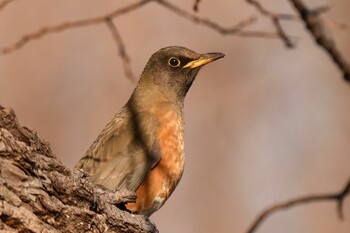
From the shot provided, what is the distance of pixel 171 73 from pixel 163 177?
139 centimetres

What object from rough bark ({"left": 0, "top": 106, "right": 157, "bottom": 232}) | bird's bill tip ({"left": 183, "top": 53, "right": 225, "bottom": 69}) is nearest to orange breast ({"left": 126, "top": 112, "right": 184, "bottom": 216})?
bird's bill tip ({"left": 183, "top": 53, "right": 225, "bottom": 69})

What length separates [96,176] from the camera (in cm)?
626

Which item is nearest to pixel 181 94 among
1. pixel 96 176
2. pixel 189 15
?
pixel 96 176

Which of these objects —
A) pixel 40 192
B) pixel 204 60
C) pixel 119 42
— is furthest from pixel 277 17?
pixel 204 60

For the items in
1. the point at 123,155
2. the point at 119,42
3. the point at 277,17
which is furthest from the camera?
the point at 123,155

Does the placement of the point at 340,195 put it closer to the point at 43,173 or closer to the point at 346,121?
the point at 43,173

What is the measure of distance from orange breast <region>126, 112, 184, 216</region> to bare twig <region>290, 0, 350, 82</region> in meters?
2.28

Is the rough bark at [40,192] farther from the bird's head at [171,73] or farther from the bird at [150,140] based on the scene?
the bird's head at [171,73]

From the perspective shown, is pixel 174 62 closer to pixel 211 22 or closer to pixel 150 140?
pixel 150 140

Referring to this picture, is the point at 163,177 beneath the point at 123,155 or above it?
beneath

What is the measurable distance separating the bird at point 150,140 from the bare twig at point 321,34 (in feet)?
6.79

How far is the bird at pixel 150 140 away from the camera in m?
6.39

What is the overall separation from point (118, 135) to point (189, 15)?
193 cm

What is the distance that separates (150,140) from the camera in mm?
6746
